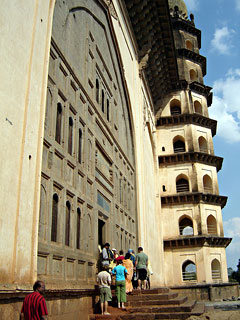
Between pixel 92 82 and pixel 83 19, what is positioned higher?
pixel 83 19

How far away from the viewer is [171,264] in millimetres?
19641

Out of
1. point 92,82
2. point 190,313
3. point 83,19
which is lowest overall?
point 190,313

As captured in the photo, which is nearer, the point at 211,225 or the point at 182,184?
the point at 211,225

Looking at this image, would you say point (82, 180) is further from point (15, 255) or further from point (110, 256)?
point (15, 255)

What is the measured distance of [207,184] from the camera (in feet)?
70.6

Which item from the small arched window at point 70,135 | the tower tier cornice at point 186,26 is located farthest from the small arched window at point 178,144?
the small arched window at point 70,135

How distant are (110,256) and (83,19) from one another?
19.5ft

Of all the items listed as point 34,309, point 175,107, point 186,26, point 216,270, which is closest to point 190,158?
point 175,107

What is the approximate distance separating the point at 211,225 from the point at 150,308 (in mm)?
13615

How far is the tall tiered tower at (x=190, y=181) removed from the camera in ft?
63.7

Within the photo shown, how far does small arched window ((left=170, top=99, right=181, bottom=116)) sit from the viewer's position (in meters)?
23.2

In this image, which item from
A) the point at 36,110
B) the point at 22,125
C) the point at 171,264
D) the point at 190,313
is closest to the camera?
the point at 22,125

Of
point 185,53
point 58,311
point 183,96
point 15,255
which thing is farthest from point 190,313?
point 185,53

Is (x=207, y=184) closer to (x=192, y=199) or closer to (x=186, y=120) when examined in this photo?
(x=192, y=199)
